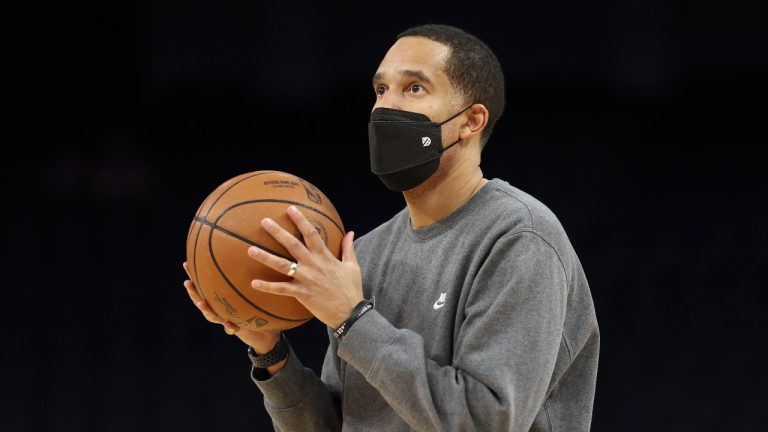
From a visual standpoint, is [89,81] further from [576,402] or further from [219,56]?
[576,402]

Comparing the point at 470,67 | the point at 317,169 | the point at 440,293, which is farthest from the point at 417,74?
the point at 317,169

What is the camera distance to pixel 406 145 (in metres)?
2.11

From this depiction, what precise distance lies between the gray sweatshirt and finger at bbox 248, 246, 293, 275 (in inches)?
7.3

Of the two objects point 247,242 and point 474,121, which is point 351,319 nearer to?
point 247,242

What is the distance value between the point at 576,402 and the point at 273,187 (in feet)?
2.80

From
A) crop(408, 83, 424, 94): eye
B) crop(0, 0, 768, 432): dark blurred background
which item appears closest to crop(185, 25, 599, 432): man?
crop(408, 83, 424, 94): eye

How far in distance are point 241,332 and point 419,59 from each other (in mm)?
780

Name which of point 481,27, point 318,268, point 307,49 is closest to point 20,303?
point 307,49

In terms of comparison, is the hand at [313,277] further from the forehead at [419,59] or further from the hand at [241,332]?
the forehead at [419,59]

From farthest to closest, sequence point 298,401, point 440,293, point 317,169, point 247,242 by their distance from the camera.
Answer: point 317,169, point 298,401, point 440,293, point 247,242

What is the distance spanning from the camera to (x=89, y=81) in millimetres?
6066

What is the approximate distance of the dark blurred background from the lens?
5473 mm

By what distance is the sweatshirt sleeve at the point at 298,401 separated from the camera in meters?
2.31

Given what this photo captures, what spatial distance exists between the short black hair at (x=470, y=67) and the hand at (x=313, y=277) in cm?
53
